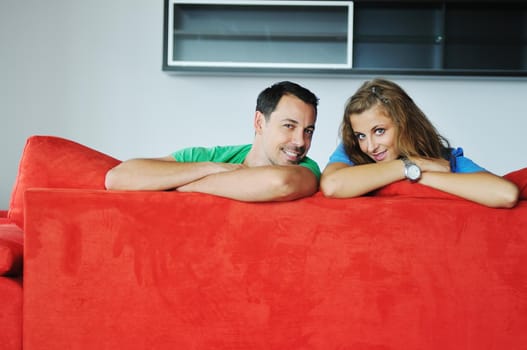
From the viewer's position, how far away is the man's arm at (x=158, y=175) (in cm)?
144

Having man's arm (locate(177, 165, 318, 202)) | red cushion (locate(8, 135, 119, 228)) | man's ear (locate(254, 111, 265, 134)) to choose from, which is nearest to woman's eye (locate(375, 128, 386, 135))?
man's ear (locate(254, 111, 265, 134))

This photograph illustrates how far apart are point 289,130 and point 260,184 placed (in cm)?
56

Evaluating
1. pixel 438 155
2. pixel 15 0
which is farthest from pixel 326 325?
pixel 15 0

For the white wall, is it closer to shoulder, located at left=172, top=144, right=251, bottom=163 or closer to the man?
shoulder, located at left=172, top=144, right=251, bottom=163

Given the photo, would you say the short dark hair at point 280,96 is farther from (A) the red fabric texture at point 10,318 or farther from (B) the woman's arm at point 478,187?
(A) the red fabric texture at point 10,318

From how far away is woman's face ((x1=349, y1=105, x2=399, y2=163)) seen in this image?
1910 millimetres

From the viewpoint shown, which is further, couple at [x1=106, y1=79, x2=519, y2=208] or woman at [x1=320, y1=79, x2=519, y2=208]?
woman at [x1=320, y1=79, x2=519, y2=208]

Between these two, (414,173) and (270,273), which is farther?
(414,173)

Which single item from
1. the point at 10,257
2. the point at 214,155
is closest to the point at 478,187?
the point at 214,155

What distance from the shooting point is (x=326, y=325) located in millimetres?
1326

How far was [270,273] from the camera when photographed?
1334 mm

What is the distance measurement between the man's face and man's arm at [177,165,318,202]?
1.43 ft

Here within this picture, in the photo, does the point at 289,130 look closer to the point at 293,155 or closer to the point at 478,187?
the point at 293,155

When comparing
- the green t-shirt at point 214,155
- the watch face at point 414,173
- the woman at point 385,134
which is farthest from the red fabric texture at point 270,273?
the green t-shirt at point 214,155
